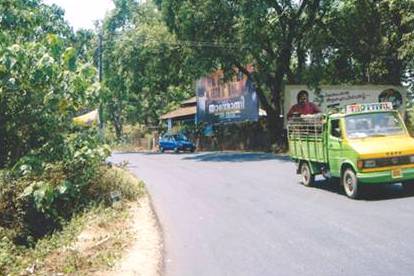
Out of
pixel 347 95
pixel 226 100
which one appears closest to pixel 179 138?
pixel 226 100

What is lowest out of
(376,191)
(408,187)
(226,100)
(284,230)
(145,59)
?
(284,230)

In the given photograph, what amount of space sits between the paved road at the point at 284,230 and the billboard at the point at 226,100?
2317 centimetres

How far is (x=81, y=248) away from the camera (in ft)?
31.9

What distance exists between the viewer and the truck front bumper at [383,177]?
41.3ft

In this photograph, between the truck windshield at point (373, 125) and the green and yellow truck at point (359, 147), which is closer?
the green and yellow truck at point (359, 147)

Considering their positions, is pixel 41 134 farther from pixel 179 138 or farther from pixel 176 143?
pixel 179 138

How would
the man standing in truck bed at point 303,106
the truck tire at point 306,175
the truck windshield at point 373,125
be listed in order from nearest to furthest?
1. the truck windshield at point 373,125
2. the truck tire at point 306,175
3. the man standing in truck bed at point 303,106

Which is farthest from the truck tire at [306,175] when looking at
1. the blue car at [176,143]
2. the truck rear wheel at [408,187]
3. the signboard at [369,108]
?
the blue car at [176,143]

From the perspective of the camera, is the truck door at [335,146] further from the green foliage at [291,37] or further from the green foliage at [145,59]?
the green foliage at [145,59]

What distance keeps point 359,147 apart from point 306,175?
131 inches

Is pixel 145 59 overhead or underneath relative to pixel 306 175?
overhead

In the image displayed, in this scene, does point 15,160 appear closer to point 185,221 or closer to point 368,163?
point 185,221

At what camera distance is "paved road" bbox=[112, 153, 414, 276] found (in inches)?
314

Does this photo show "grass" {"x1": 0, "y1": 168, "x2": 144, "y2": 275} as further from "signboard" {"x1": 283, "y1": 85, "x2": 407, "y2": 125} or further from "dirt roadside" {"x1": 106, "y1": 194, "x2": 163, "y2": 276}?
"signboard" {"x1": 283, "y1": 85, "x2": 407, "y2": 125}
